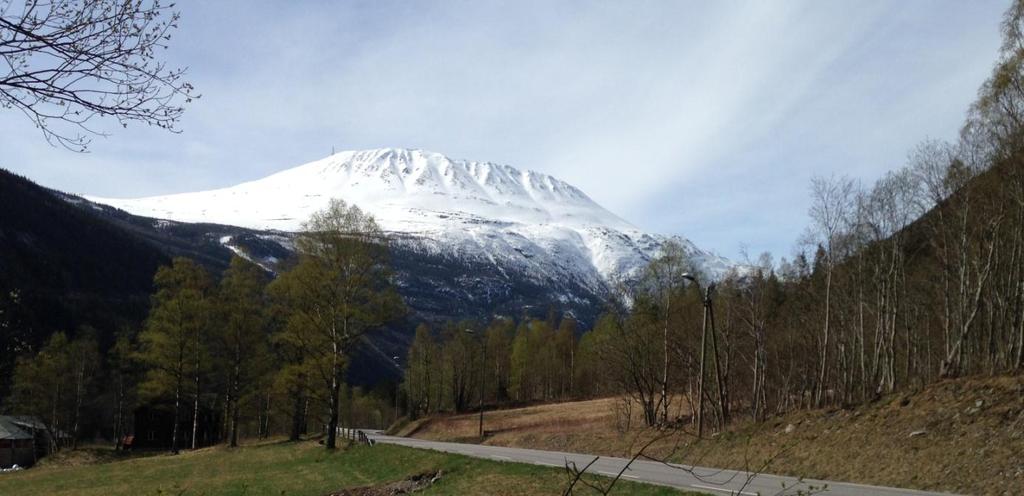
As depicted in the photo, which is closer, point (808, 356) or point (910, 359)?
point (910, 359)

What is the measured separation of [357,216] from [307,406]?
1448 cm

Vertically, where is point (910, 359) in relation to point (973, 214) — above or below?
below

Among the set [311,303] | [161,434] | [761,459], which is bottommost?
[161,434]

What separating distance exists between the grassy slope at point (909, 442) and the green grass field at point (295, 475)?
12.8 ft

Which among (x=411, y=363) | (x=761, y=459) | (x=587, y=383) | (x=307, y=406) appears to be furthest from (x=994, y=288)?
(x=411, y=363)

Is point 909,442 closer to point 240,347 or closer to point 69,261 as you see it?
point 240,347

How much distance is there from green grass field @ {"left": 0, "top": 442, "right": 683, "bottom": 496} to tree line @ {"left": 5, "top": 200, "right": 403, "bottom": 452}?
3409mm

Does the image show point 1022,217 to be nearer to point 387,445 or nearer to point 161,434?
point 387,445

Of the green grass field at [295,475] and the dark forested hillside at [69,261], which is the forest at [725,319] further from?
the dark forested hillside at [69,261]

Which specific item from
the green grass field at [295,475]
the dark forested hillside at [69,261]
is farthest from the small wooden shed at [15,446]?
the dark forested hillside at [69,261]

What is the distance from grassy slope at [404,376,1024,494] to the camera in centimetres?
1619

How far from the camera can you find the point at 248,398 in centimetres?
4412

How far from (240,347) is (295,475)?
20621 millimetres

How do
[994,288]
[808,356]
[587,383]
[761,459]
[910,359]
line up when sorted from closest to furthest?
[761,459], [994,288], [910,359], [808,356], [587,383]
